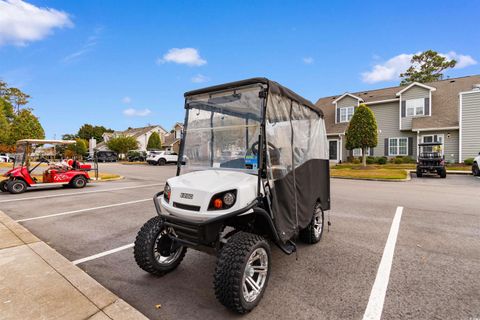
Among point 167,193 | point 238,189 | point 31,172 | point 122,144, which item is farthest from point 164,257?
point 122,144

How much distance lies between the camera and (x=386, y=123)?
74.1ft

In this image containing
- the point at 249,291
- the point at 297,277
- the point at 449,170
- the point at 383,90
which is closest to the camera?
the point at 249,291

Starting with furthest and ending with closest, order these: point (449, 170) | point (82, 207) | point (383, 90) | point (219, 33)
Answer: point (383, 90)
point (449, 170)
point (219, 33)
point (82, 207)

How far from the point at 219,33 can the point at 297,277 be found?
582 inches

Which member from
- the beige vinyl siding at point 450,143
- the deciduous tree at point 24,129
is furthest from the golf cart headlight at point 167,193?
the deciduous tree at point 24,129

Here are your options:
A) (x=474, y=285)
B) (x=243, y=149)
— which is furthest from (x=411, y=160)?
(x=243, y=149)

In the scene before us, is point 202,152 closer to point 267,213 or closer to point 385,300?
point 267,213

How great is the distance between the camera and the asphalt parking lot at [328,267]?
2.57 meters

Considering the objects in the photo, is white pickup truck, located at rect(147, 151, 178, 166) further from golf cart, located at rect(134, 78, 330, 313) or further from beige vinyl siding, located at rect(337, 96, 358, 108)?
golf cart, located at rect(134, 78, 330, 313)

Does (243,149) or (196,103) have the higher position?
(196,103)

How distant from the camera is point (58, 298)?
2.64 metres

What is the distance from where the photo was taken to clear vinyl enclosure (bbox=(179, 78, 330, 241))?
288 centimetres

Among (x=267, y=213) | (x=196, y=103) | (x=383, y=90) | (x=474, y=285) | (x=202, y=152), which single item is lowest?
(x=474, y=285)

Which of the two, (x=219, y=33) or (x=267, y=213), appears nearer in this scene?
(x=267, y=213)
